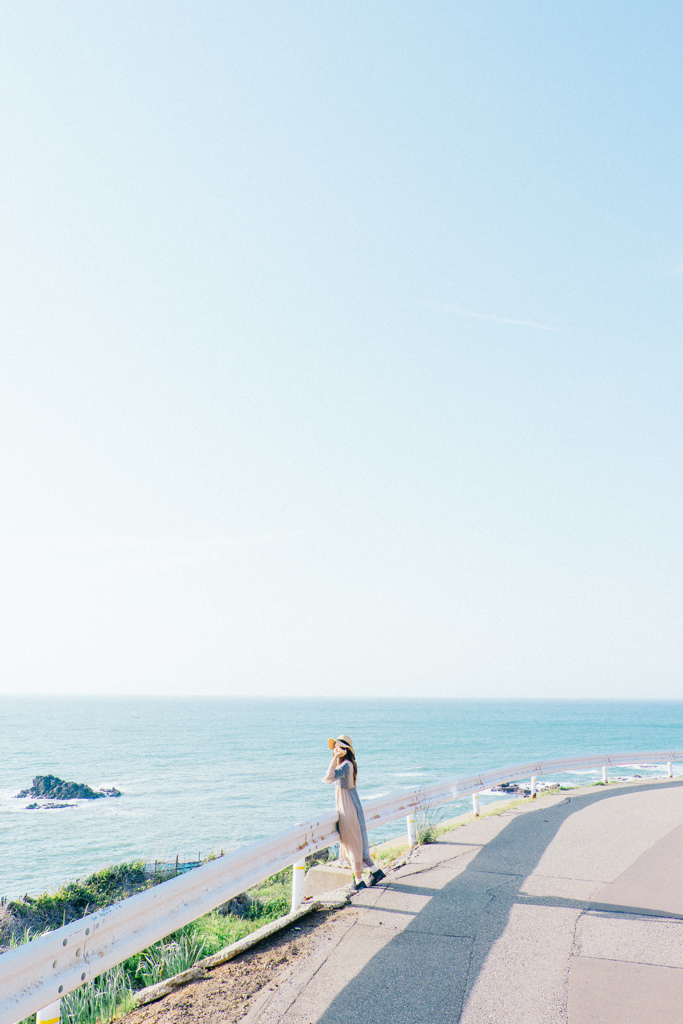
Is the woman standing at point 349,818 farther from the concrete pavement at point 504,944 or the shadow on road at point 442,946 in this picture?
the shadow on road at point 442,946

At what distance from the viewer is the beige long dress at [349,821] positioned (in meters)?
7.76

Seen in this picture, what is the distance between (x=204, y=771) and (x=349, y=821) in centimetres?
6838

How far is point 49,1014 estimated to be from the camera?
12.0ft

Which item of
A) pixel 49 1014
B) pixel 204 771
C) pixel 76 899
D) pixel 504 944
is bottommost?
pixel 204 771

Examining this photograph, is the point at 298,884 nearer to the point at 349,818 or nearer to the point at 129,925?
the point at 349,818

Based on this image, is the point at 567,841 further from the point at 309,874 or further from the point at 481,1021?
the point at 481,1021

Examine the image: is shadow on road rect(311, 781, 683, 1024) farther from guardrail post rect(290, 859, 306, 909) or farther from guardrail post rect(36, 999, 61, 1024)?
guardrail post rect(36, 999, 61, 1024)

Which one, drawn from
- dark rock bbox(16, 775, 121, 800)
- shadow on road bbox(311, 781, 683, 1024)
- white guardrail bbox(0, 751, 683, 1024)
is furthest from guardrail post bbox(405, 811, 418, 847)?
dark rock bbox(16, 775, 121, 800)

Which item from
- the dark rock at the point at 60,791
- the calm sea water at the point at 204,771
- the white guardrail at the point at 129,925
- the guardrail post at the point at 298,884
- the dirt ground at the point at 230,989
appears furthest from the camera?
the dark rock at the point at 60,791

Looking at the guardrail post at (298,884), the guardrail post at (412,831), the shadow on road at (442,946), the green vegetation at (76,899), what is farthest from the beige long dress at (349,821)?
the green vegetation at (76,899)

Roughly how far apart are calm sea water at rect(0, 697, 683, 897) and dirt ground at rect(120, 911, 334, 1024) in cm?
799

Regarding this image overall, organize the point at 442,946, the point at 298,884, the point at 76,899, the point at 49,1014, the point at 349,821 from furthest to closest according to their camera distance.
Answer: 1. the point at 76,899
2. the point at 349,821
3. the point at 298,884
4. the point at 442,946
5. the point at 49,1014

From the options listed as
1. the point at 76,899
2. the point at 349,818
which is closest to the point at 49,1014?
the point at 349,818

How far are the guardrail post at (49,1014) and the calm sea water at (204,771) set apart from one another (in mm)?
10032
